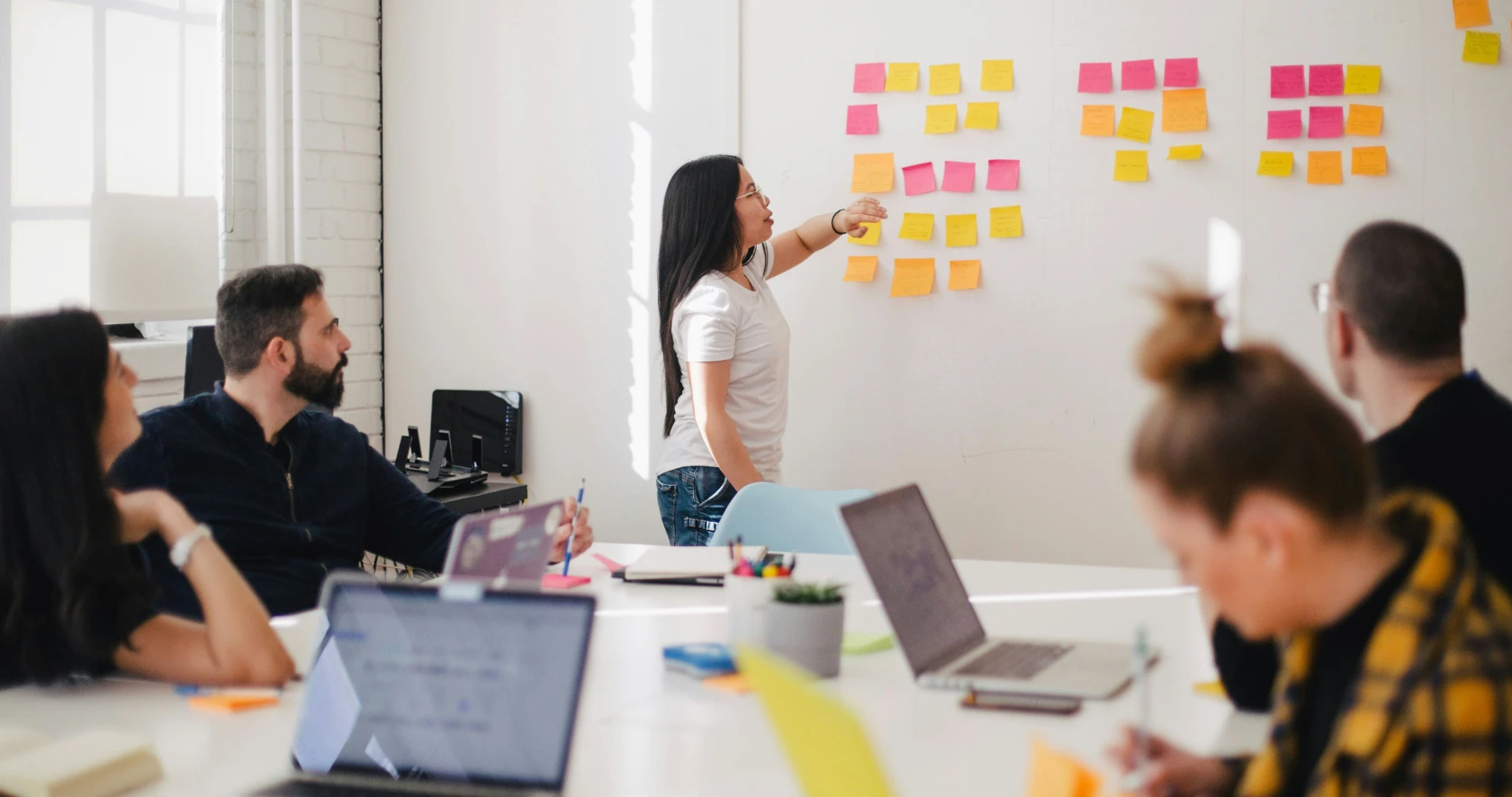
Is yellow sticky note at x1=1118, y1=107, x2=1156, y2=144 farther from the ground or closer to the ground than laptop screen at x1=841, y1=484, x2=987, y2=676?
farther from the ground

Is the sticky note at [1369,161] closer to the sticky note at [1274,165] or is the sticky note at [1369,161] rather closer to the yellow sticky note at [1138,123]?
the sticky note at [1274,165]

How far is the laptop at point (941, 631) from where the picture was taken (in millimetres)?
1611

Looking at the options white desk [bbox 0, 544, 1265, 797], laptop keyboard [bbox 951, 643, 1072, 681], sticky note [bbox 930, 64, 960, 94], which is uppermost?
sticky note [bbox 930, 64, 960, 94]

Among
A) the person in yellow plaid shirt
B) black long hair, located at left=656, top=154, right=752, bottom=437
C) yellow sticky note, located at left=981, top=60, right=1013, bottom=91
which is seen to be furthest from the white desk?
yellow sticky note, located at left=981, top=60, right=1013, bottom=91

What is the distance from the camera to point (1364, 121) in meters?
3.25

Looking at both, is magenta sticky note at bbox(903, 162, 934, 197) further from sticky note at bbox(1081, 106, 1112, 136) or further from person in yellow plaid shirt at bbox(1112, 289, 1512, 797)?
person in yellow plaid shirt at bbox(1112, 289, 1512, 797)

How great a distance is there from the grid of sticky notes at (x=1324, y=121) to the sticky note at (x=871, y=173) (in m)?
0.98

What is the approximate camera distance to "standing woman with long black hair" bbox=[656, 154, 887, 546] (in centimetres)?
302

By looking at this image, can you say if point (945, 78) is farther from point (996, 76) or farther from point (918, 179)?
point (918, 179)

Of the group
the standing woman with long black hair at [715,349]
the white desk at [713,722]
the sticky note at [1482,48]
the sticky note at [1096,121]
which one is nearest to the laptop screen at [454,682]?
the white desk at [713,722]

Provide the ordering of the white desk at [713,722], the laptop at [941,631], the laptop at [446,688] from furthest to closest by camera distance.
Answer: the laptop at [941,631] → the white desk at [713,722] → the laptop at [446,688]

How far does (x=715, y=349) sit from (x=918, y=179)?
3.12 ft

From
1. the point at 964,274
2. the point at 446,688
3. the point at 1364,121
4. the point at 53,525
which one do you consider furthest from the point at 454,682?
the point at 1364,121

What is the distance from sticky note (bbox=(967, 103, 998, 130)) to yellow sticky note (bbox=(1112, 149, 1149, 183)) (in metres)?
0.34
